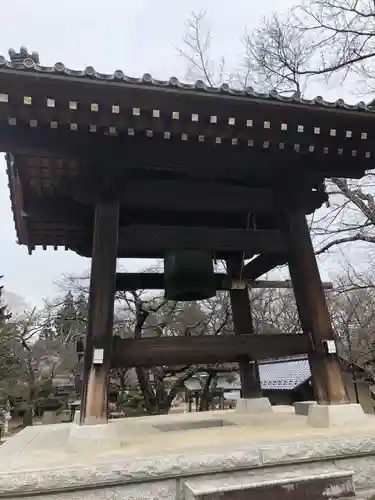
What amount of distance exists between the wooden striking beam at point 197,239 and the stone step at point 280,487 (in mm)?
2464

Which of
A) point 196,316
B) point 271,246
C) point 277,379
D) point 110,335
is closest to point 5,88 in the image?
point 110,335

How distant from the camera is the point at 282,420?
5.11 metres

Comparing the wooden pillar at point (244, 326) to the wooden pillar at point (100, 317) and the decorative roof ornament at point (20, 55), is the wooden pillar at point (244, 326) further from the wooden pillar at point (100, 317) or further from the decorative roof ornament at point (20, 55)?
the decorative roof ornament at point (20, 55)

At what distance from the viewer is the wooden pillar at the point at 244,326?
6340 mm

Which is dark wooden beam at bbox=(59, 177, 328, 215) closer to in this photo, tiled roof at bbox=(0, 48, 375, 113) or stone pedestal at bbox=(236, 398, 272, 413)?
tiled roof at bbox=(0, 48, 375, 113)

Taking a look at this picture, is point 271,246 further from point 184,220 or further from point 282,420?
point 282,420

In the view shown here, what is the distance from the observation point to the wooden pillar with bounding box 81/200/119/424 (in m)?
3.89

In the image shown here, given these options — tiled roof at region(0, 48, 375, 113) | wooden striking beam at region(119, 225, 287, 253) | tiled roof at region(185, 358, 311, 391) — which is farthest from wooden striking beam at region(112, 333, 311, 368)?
tiled roof at region(185, 358, 311, 391)

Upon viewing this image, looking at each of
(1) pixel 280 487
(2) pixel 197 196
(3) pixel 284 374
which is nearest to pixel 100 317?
(2) pixel 197 196

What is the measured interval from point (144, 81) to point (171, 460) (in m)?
3.20

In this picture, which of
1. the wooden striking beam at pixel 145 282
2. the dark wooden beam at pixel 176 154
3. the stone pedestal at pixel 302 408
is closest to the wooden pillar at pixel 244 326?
the wooden striking beam at pixel 145 282

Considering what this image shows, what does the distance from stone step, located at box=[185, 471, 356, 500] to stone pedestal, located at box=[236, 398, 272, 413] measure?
2.72 m

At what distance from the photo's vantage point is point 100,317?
4.16 m

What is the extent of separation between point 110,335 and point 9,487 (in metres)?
1.54
